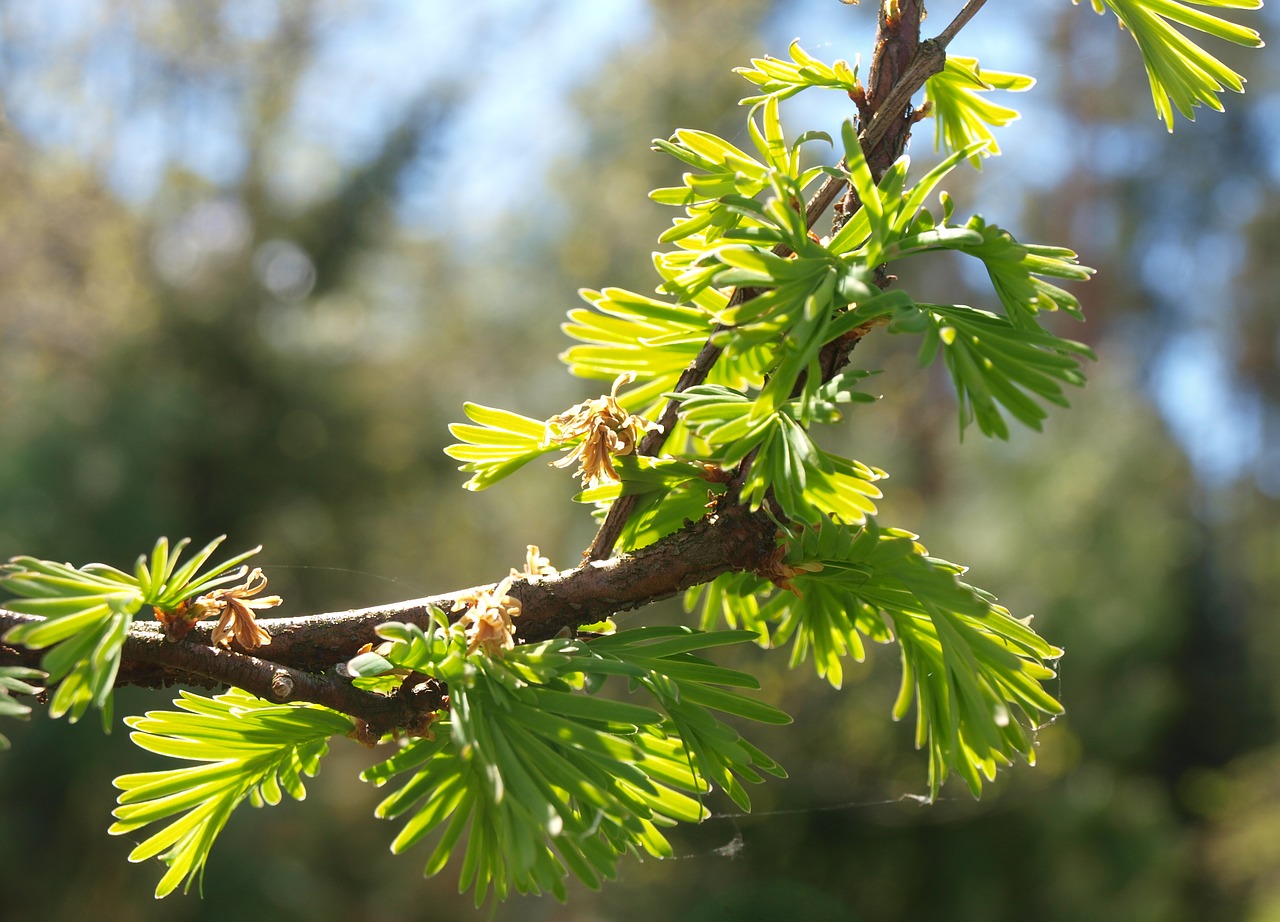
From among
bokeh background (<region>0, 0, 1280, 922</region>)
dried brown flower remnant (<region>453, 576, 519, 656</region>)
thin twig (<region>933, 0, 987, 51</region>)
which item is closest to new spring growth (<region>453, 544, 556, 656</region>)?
dried brown flower remnant (<region>453, 576, 519, 656</region>)

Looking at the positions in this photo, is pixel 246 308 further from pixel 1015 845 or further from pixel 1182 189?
pixel 1182 189

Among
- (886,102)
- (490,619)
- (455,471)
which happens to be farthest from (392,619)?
(455,471)

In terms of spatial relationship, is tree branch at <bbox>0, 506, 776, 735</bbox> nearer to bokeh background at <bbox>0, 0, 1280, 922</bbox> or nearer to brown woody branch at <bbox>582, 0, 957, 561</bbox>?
brown woody branch at <bbox>582, 0, 957, 561</bbox>

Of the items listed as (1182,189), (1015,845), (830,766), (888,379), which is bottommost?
(1015,845)

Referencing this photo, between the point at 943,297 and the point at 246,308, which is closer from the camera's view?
the point at 246,308


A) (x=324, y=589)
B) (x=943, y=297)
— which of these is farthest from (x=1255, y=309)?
(x=324, y=589)

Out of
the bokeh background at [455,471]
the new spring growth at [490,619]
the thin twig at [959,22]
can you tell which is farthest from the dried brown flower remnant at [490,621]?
the bokeh background at [455,471]

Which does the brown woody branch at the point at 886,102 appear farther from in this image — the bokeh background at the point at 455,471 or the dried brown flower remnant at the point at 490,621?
the bokeh background at the point at 455,471
